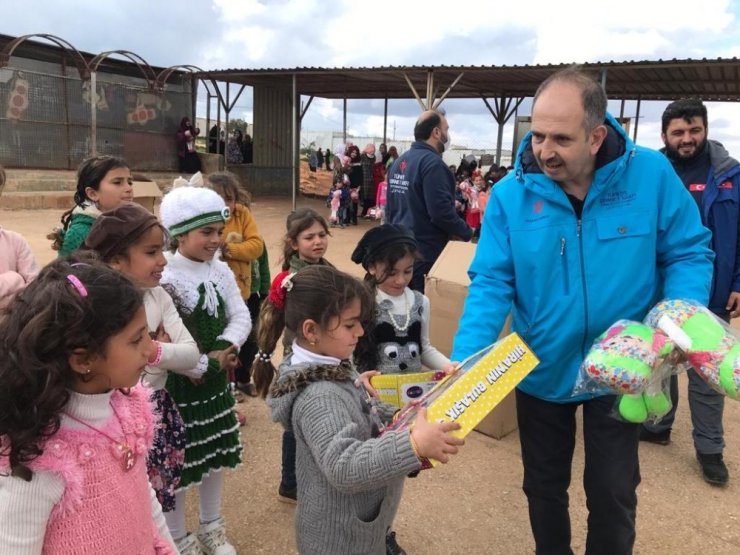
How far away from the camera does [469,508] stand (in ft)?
10.4

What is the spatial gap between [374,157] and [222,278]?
13640 millimetres

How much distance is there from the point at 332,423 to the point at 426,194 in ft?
10.6

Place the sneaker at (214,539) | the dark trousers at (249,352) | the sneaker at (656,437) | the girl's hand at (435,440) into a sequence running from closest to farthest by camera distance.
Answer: the girl's hand at (435,440), the sneaker at (214,539), the sneaker at (656,437), the dark trousers at (249,352)

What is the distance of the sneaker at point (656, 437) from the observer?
3895mm

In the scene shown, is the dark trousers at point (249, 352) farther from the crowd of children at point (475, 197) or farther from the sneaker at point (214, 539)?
the crowd of children at point (475, 197)

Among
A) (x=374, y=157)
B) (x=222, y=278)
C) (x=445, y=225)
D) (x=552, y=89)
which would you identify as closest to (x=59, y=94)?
(x=374, y=157)

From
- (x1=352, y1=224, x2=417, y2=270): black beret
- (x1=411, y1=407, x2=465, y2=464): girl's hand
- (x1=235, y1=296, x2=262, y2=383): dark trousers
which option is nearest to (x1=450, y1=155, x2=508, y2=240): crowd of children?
(x1=235, y1=296, x2=262, y2=383): dark trousers

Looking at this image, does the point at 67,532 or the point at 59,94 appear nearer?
the point at 67,532

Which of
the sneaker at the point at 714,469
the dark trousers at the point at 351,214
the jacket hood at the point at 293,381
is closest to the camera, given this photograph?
the jacket hood at the point at 293,381

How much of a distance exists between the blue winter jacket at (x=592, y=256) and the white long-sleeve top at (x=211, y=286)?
3.57ft

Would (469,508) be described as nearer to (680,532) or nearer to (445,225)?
(680,532)

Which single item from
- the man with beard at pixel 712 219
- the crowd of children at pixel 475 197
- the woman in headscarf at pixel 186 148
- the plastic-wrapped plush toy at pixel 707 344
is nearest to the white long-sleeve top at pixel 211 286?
the plastic-wrapped plush toy at pixel 707 344

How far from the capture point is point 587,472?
221 centimetres

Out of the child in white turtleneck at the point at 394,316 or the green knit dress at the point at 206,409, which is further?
the child in white turtleneck at the point at 394,316
